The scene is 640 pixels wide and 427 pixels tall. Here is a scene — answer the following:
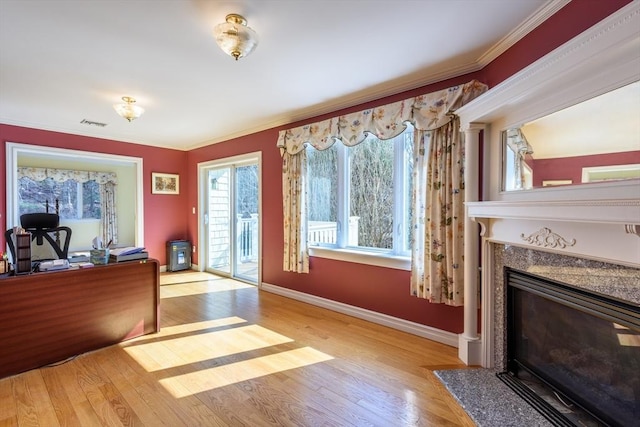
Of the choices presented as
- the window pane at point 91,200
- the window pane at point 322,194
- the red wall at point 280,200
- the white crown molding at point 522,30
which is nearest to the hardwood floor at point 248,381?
the red wall at point 280,200

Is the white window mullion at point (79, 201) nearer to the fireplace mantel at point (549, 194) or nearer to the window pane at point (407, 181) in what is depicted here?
the window pane at point (407, 181)

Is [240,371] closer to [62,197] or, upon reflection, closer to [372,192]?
[372,192]

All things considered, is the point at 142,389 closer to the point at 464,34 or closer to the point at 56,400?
the point at 56,400

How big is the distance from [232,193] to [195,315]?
2258 millimetres

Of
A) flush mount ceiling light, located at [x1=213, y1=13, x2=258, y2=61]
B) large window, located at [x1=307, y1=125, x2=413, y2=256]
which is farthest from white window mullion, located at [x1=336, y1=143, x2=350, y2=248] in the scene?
flush mount ceiling light, located at [x1=213, y1=13, x2=258, y2=61]

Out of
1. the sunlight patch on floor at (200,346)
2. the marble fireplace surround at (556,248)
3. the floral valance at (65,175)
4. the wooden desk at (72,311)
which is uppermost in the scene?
the floral valance at (65,175)

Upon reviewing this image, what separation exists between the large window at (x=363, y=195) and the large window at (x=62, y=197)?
6.29 m

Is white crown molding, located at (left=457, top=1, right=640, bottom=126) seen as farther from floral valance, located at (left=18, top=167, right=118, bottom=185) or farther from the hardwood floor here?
floral valance, located at (left=18, top=167, right=118, bottom=185)

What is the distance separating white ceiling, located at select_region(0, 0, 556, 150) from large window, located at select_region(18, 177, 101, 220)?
12.6 feet

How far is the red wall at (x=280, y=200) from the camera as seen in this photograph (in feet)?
6.06

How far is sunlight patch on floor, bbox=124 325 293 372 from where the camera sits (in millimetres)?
2424

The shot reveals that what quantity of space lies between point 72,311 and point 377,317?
2.74 m

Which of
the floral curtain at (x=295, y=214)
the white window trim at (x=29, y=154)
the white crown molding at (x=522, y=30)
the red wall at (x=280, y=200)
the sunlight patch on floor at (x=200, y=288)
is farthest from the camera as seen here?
the sunlight patch on floor at (x=200, y=288)

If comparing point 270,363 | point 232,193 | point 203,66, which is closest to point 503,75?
point 203,66
